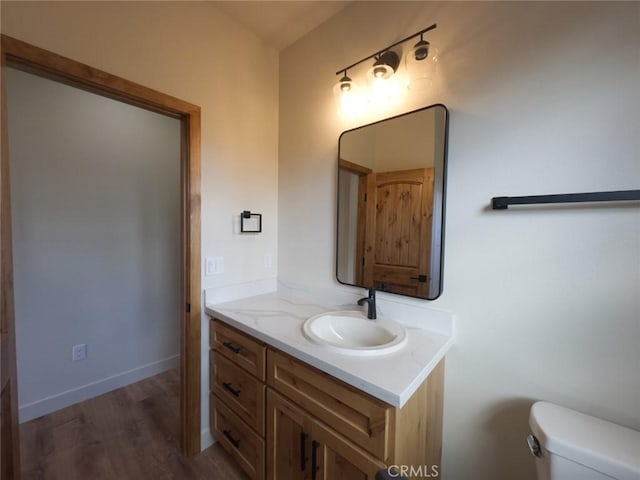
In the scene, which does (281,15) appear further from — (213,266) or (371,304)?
(371,304)

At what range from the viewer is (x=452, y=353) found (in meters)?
1.16

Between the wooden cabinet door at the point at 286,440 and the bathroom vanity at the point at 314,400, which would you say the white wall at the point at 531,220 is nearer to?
the bathroom vanity at the point at 314,400

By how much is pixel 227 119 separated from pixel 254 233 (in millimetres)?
741

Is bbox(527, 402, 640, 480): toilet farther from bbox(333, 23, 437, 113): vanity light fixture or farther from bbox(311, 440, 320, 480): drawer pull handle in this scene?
bbox(333, 23, 437, 113): vanity light fixture

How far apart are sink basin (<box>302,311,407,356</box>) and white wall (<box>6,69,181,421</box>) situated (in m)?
1.38

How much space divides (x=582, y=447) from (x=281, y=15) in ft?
7.62

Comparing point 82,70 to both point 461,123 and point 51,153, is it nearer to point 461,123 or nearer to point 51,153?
point 51,153

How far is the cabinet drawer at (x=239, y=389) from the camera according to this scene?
1249 millimetres

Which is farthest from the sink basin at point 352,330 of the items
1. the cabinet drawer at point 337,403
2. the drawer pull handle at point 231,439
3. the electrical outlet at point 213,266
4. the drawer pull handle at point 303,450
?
the drawer pull handle at point 231,439

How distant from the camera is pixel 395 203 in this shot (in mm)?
1329

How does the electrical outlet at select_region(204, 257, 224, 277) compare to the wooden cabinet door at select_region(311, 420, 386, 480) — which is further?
the electrical outlet at select_region(204, 257, 224, 277)

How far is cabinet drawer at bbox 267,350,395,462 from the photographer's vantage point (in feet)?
2.68

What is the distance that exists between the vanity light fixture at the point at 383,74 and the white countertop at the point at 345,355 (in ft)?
3.83

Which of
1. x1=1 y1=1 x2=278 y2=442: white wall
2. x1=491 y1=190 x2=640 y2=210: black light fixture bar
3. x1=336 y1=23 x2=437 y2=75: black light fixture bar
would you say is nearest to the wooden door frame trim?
x1=1 y1=1 x2=278 y2=442: white wall
